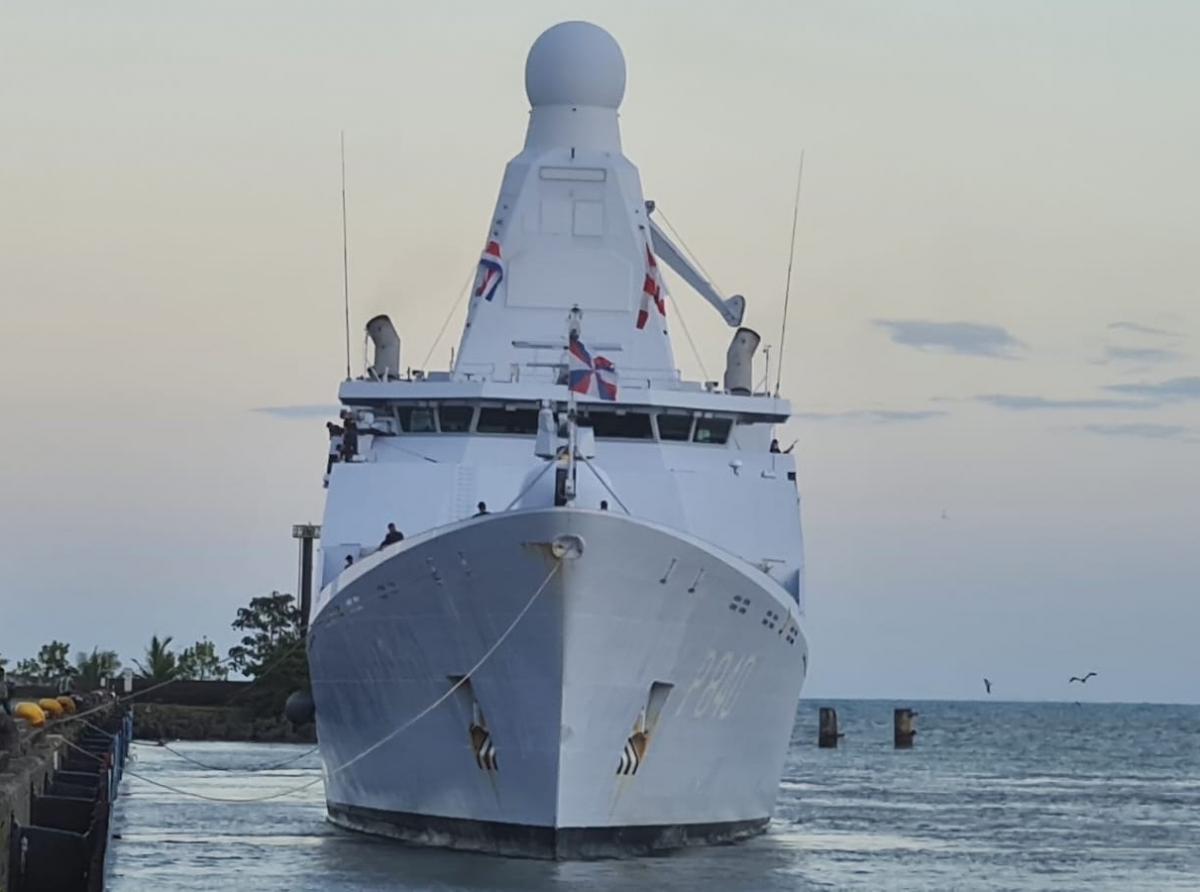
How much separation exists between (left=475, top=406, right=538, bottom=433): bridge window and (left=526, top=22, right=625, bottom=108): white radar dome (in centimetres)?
715

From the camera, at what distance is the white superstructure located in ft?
106

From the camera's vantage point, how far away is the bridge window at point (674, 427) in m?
39.3

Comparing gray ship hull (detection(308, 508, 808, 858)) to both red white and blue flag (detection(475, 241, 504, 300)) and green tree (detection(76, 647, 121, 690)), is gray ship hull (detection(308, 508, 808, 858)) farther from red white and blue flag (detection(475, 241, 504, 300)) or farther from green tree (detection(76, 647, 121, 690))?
green tree (detection(76, 647, 121, 690))

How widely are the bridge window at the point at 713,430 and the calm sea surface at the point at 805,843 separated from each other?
652 centimetres

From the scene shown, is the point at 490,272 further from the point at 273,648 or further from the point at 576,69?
the point at 273,648

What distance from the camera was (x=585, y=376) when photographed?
35281 mm

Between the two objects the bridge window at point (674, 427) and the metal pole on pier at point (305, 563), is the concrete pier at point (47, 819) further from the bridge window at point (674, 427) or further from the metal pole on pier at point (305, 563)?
the metal pole on pier at point (305, 563)

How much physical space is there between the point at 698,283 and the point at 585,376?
11.3 m

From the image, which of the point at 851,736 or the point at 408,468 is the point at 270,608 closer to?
the point at 851,736

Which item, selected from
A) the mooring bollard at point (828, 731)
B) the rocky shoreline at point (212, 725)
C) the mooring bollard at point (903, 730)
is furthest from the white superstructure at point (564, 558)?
the mooring bollard at point (903, 730)

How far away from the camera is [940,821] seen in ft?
160

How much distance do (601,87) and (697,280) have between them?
14.8ft

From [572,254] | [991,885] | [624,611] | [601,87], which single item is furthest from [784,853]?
[601,87]

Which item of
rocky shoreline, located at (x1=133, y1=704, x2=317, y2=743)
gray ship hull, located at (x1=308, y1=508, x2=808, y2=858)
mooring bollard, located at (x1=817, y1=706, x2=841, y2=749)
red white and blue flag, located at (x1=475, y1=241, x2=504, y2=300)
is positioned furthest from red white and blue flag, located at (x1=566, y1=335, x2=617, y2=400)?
mooring bollard, located at (x1=817, y1=706, x2=841, y2=749)
